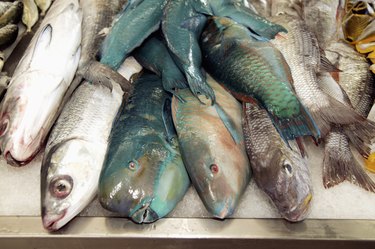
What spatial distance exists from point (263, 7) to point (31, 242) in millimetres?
1591

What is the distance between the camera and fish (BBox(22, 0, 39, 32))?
7.06ft

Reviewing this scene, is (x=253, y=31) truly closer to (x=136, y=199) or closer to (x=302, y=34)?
(x=302, y=34)

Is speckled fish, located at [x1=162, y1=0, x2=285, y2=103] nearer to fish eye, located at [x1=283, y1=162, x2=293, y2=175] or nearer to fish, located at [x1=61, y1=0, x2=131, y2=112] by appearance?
fish, located at [x1=61, y1=0, x2=131, y2=112]

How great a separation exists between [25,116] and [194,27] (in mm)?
777

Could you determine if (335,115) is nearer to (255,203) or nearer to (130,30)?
(255,203)

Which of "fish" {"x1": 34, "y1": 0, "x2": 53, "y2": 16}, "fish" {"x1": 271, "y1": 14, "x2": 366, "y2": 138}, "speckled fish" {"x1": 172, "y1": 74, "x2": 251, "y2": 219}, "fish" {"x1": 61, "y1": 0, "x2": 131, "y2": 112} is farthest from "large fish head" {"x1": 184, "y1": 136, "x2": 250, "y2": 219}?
"fish" {"x1": 34, "y1": 0, "x2": 53, "y2": 16}

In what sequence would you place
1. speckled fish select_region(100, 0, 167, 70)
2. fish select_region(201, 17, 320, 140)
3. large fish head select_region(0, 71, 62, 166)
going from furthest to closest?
1. speckled fish select_region(100, 0, 167, 70)
2. large fish head select_region(0, 71, 62, 166)
3. fish select_region(201, 17, 320, 140)

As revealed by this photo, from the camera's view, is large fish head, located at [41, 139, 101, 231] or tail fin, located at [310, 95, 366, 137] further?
tail fin, located at [310, 95, 366, 137]

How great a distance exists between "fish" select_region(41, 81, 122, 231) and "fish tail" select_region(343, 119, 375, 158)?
3.03ft

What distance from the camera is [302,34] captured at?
5.88 feet

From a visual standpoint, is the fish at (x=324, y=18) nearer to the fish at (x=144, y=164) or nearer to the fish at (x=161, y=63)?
the fish at (x=161, y=63)

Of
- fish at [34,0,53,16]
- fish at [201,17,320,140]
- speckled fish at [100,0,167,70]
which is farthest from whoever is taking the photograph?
fish at [34,0,53,16]

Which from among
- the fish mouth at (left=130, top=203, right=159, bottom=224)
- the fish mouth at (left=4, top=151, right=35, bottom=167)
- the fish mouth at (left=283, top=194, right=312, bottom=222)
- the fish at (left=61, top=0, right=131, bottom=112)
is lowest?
the fish mouth at (left=4, top=151, right=35, bottom=167)

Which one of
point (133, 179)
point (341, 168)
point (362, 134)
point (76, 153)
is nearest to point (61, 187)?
point (76, 153)
